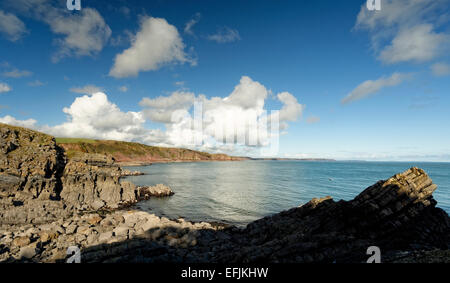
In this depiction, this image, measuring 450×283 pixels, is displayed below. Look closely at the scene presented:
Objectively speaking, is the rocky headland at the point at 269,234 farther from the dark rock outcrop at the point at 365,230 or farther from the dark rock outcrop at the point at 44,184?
the dark rock outcrop at the point at 44,184

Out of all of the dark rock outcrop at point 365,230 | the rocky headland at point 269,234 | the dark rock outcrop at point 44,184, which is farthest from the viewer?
the dark rock outcrop at point 44,184

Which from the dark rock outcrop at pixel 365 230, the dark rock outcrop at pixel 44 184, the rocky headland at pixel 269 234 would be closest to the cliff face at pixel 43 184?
the dark rock outcrop at pixel 44 184

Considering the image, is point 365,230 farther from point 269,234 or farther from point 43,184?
point 43,184

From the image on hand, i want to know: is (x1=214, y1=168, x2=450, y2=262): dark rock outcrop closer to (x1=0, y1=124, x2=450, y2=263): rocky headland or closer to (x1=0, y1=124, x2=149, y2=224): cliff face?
(x1=0, y1=124, x2=450, y2=263): rocky headland

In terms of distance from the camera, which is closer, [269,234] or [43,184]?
[269,234]

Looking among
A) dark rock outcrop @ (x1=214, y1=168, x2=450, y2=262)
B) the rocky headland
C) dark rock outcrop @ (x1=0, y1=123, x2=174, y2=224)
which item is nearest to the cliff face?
dark rock outcrop @ (x1=0, y1=123, x2=174, y2=224)

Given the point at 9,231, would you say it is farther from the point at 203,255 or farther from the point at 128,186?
the point at 128,186

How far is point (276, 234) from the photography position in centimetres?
2389

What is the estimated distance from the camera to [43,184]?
3703cm

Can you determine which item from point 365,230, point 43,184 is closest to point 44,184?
point 43,184

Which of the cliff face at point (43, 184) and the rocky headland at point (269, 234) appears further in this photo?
the cliff face at point (43, 184)

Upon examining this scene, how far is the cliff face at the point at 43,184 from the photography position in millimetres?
29750

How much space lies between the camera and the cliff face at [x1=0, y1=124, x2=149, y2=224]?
97.6ft
